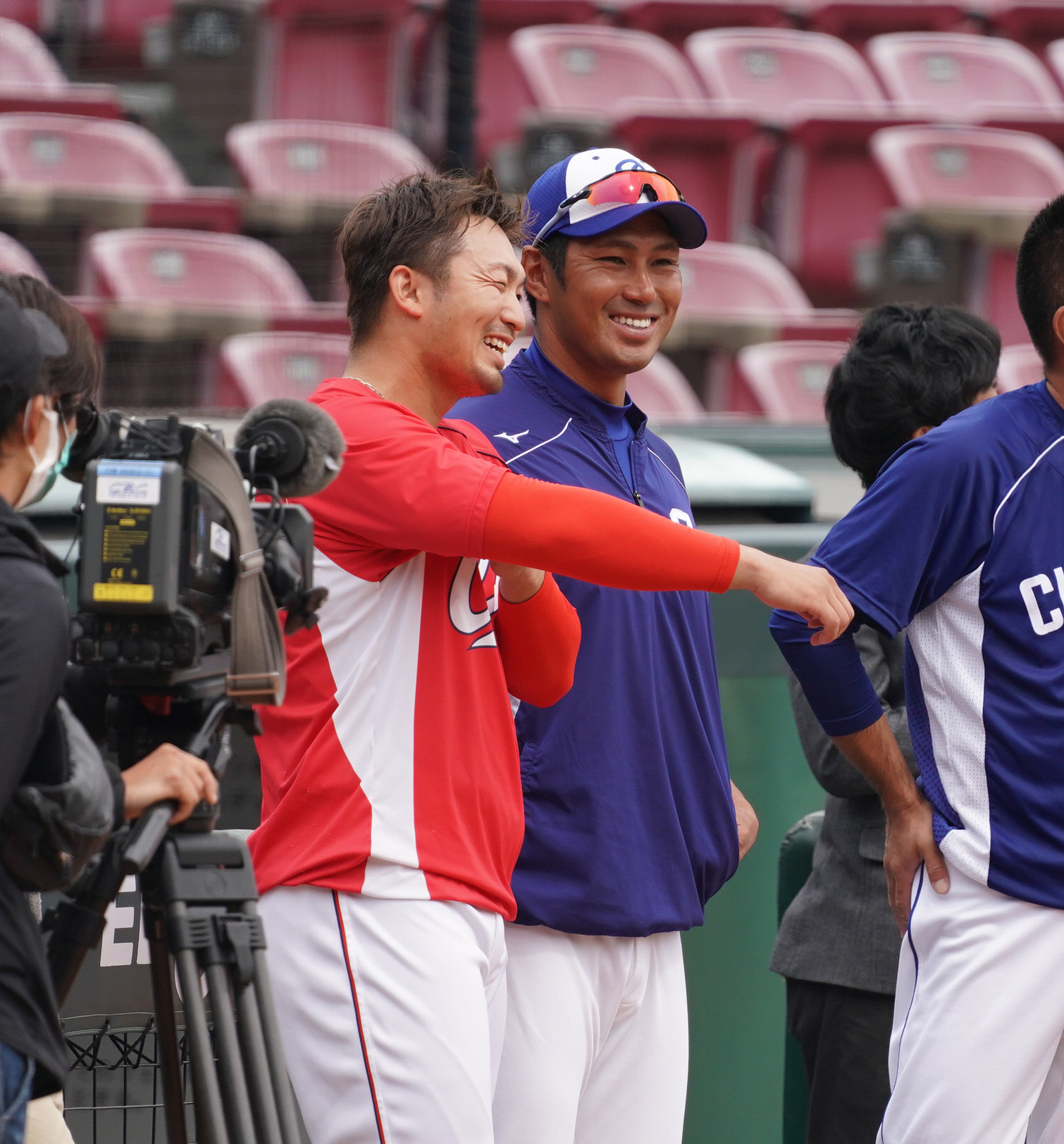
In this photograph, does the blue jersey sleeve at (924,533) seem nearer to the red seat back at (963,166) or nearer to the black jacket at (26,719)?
the black jacket at (26,719)

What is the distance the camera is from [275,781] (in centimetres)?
198

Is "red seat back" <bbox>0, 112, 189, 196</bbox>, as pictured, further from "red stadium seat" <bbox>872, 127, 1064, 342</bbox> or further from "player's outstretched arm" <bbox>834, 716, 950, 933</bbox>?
"player's outstretched arm" <bbox>834, 716, 950, 933</bbox>

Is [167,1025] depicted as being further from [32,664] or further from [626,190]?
[626,190]

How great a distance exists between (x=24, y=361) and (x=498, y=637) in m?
0.81

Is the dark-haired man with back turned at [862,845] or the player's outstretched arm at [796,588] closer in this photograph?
the player's outstretched arm at [796,588]

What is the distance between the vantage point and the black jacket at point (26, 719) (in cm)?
142

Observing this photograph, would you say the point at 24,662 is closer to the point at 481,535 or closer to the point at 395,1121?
the point at 481,535

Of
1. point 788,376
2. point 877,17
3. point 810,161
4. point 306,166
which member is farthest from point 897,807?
point 877,17

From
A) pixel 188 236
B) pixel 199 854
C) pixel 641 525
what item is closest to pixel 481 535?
pixel 641 525

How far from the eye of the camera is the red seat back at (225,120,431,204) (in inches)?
275

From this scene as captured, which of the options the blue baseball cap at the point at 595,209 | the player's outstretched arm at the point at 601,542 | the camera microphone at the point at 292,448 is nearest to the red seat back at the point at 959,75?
the blue baseball cap at the point at 595,209

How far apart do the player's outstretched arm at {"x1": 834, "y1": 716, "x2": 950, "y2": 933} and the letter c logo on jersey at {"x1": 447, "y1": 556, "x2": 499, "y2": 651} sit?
0.59 meters

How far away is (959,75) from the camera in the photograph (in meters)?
8.73

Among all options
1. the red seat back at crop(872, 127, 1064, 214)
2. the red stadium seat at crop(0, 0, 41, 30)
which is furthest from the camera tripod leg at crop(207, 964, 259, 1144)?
the red stadium seat at crop(0, 0, 41, 30)
